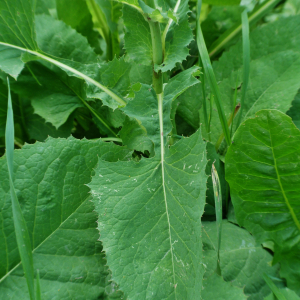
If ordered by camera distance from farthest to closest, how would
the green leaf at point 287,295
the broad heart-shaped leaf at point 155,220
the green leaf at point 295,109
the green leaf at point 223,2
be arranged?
1. the green leaf at point 223,2
2. the green leaf at point 295,109
3. the green leaf at point 287,295
4. the broad heart-shaped leaf at point 155,220

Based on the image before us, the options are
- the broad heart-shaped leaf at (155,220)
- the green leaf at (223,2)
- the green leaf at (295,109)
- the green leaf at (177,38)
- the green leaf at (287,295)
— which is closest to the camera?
the broad heart-shaped leaf at (155,220)

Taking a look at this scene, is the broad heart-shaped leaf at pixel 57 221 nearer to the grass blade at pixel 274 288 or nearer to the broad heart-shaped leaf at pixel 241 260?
the broad heart-shaped leaf at pixel 241 260

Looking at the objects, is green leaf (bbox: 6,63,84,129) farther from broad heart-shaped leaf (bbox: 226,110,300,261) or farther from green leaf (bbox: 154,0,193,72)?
broad heart-shaped leaf (bbox: 226,110,300,261)

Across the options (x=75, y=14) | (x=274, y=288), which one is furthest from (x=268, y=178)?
(x=75, y=14)

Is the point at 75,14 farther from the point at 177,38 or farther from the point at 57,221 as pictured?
the point at 57,221

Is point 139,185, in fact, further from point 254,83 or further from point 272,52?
point 272,52

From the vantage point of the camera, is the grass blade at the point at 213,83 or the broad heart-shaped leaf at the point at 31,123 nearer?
the grass blade at the point at 213,83

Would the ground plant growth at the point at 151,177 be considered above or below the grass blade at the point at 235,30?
below

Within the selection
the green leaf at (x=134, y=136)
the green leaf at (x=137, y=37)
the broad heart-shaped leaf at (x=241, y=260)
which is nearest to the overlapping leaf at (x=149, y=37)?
the green leaf at (x=137, y=37)
